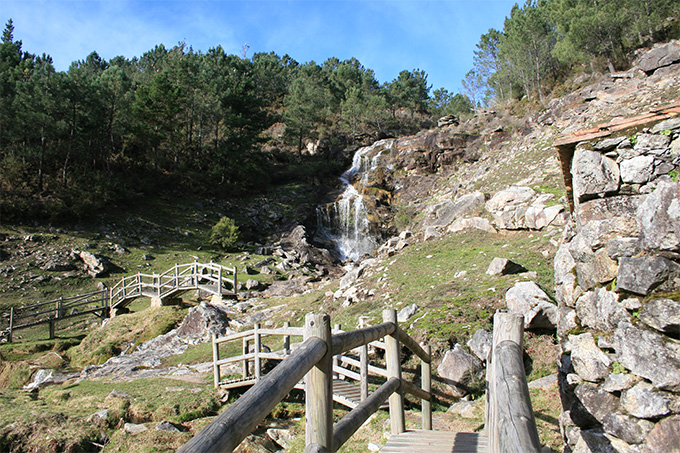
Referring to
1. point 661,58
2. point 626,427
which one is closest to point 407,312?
point 626,427

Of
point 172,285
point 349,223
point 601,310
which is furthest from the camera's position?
point 349,223

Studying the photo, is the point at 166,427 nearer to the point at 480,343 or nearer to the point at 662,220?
the point at 480,343

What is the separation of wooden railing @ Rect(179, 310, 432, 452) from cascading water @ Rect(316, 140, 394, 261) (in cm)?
2317

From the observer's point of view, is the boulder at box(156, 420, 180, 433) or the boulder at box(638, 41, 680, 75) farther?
the boulder at box(638, 41, 680, 75)

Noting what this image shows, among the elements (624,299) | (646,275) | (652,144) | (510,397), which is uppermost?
(652,144)

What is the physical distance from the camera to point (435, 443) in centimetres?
328

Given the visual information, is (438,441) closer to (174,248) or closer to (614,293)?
(614,293)

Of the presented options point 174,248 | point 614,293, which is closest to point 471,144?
point 174,248

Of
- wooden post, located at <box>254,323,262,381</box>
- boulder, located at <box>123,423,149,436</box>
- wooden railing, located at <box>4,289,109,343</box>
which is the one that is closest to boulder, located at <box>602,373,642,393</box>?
wooden post, located at <box>254,323,262,381</box>

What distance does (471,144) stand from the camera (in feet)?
103

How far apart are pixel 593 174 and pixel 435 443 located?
10.1ft

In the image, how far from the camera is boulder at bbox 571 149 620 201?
3920 millimetres

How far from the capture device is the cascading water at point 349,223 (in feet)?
88.8

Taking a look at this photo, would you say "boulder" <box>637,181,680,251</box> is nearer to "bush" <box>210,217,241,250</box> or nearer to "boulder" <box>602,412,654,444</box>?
"boulder" <box>602,412,654,444</box>
